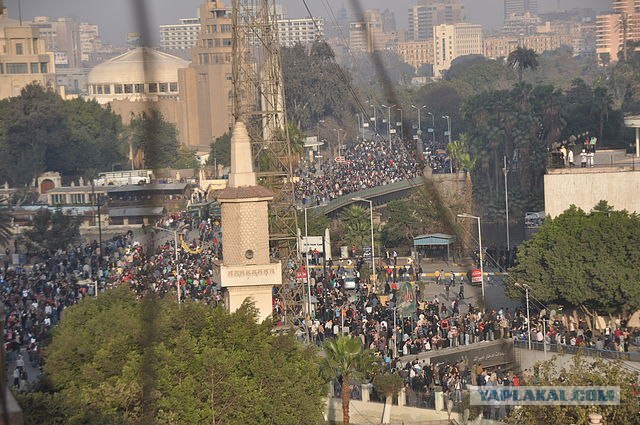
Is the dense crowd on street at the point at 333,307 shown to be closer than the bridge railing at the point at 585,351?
No

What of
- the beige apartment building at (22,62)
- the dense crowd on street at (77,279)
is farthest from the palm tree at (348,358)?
the beige apartment building at (22,62)

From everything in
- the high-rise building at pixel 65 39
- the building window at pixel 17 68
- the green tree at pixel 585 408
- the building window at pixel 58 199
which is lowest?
the green tree at pixel 585 408

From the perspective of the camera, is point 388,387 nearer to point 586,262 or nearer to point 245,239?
point 245,239

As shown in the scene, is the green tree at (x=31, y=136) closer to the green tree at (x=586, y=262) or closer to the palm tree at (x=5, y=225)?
the palm tree at (x=5, y=225)

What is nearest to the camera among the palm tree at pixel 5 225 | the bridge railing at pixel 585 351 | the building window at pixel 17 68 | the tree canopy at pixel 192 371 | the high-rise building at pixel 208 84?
the tree canopy at pixel 192 371

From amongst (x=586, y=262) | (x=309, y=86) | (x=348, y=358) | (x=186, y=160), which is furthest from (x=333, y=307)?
(x=309, y=86)
